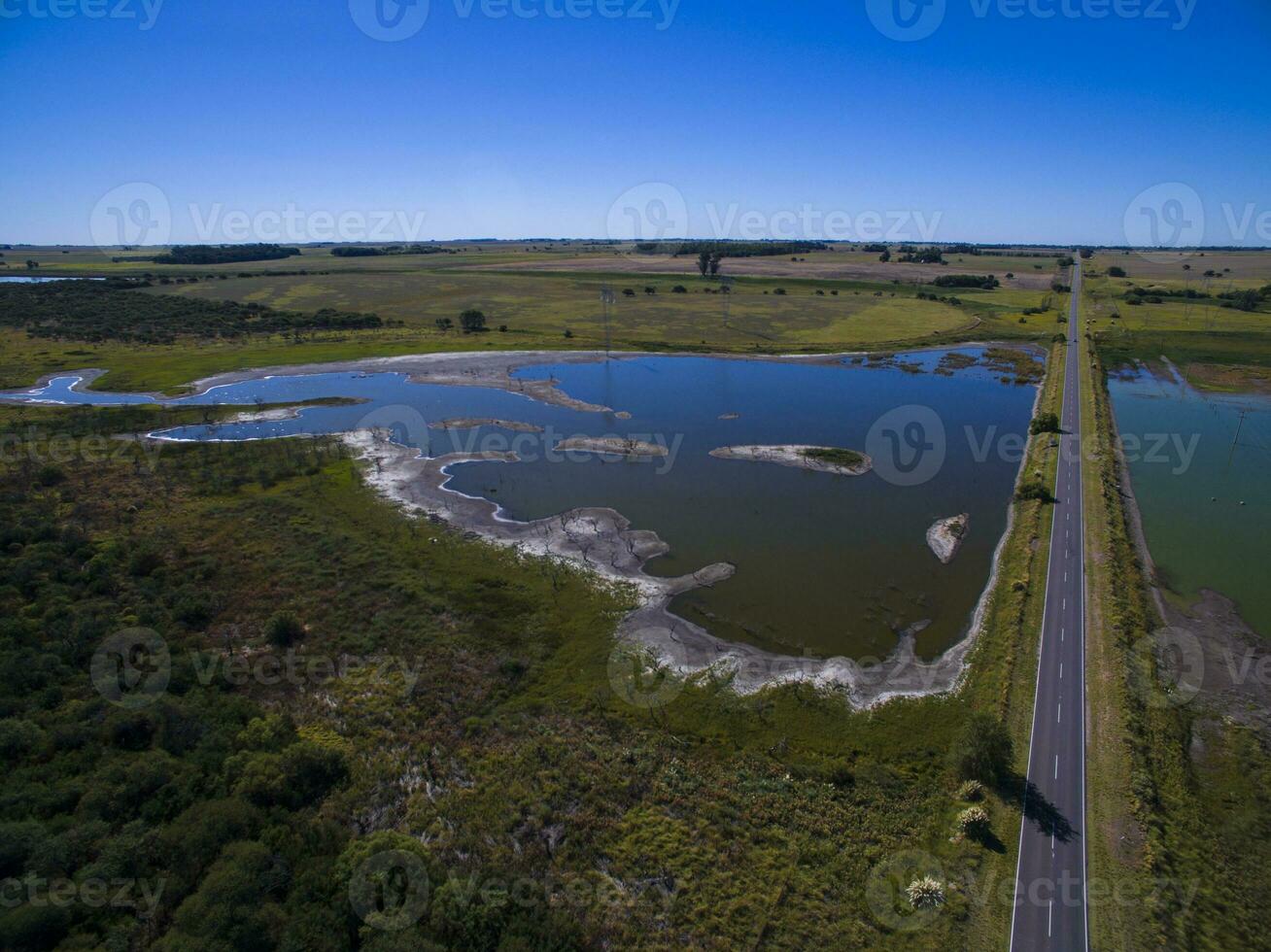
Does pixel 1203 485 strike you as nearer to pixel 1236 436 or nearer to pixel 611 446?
pixel 1236 436

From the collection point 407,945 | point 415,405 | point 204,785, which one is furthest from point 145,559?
point 415,405

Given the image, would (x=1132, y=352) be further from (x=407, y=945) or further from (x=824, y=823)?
(x=407, y=945)

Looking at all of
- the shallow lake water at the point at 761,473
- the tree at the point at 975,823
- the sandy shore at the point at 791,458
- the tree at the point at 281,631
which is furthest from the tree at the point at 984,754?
the tree at the point at 281,631

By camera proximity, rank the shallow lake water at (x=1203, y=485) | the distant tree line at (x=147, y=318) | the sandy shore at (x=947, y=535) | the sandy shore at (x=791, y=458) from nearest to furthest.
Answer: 1. the shallow lake water at (x=1203, y=485)
2. the sandy shore at (x=947, y=535)
3. the sandy shore at (x=791, y=458)
4. the distant tree line at (x=147, y=318)

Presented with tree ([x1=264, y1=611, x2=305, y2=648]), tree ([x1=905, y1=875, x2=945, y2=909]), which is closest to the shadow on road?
tree ([x1=905, y1=875, x2=945, y2=909])

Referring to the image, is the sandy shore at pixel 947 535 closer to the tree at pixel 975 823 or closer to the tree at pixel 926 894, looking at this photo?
the tree at pixel 975 823

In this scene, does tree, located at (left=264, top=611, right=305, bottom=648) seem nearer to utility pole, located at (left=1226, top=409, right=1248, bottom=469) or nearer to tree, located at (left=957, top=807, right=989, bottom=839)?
tree, located at (left=957, top=807, right=989, bottom=839)
